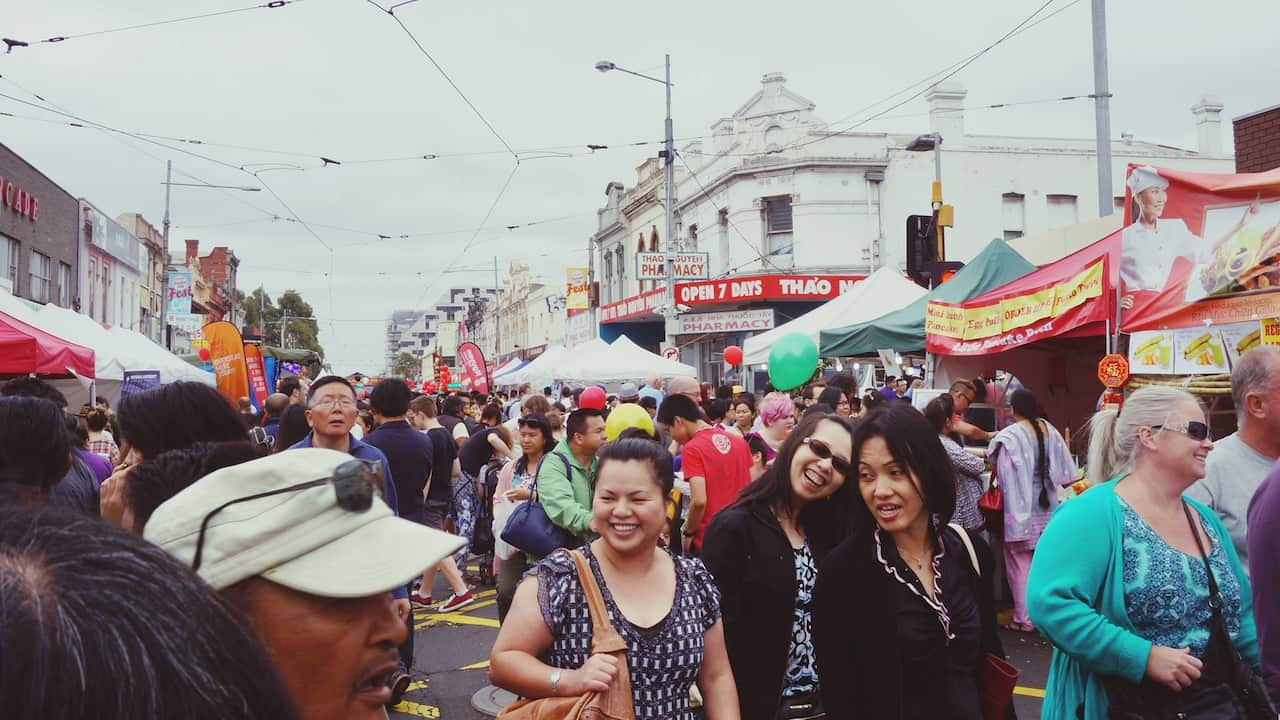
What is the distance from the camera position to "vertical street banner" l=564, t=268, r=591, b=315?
149 feet

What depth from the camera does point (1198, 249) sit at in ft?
18.6

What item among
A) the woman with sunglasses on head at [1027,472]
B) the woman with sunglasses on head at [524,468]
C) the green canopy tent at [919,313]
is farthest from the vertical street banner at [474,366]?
the woman with sunglasses on head at [1027,472]

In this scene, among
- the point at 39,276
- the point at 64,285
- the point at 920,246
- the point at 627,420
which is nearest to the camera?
the point at 627,420

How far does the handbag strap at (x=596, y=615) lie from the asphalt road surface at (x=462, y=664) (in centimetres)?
326

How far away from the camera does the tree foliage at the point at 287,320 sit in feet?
255

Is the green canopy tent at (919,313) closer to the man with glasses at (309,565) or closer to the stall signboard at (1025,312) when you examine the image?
the stall signboard at (1025,312)

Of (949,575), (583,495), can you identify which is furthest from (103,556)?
(583,495)

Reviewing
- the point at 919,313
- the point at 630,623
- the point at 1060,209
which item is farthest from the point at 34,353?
the point at 1060,209

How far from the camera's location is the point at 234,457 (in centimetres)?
295

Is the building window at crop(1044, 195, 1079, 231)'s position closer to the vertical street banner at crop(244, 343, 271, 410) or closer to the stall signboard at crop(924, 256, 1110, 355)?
the stall signboard at crop(924, 256, 1110, 355)

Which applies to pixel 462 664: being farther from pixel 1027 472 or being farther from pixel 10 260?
pixel 10 260

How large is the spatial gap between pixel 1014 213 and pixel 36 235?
95.3 ft

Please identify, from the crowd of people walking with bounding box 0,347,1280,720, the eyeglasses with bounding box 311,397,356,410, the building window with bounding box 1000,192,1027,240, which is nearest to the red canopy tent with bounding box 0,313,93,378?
the eyeglasses with bounding box 311,397,356,410

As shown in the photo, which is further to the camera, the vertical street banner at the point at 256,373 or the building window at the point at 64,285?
the building window at the point at 64,285
